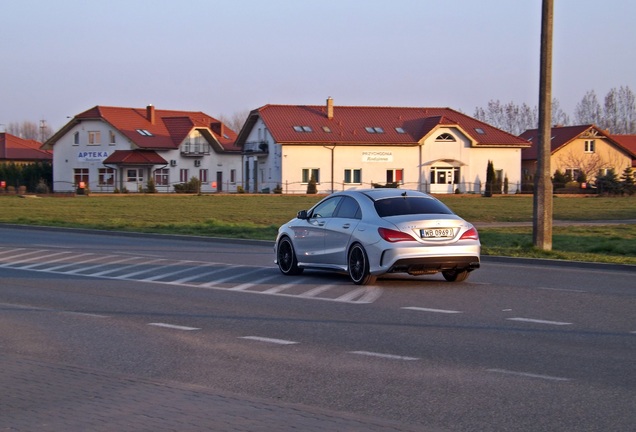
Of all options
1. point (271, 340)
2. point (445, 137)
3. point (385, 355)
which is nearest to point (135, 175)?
point (445, 137)

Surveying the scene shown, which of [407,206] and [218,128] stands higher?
[218,128]

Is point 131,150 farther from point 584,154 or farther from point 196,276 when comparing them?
point 196,276

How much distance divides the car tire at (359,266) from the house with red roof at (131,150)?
69.6 metres

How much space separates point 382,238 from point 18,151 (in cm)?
9635

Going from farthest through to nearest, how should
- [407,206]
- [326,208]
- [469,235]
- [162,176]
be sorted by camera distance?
[162,176]
[326,208]
[407,206]
[469,235]

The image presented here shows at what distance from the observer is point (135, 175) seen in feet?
289

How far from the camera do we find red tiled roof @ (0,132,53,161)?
103000 millimetres

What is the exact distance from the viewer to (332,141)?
268ft

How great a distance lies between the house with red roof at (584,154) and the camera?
93.1 m

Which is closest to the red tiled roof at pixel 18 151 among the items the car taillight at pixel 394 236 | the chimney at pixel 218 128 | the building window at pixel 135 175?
the chimney at pixel 218 128

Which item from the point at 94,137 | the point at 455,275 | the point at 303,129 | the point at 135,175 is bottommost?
the point at 455,275

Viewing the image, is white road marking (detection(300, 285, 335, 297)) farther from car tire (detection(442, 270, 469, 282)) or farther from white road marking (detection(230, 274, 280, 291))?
car tire (detection(442, 270, 469, 282))

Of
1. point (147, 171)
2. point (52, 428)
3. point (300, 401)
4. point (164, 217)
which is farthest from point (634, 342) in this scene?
point (147, 171)

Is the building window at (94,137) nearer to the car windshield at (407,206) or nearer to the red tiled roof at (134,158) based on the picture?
the red tiled roof at (134,158)
